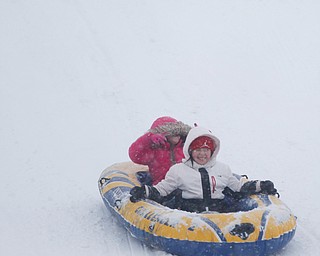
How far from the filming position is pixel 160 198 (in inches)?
206

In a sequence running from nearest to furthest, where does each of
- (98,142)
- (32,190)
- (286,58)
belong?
1. (32,190)
2. (98,142)
3. (286,58)

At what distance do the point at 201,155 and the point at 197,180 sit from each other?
22 cm

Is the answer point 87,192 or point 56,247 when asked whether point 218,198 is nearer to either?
point 56,247

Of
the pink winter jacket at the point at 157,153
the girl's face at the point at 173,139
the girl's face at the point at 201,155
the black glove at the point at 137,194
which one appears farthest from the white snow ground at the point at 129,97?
the girl's face at the point at 173,139

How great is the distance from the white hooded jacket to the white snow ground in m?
0.58

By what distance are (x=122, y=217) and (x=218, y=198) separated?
84cm

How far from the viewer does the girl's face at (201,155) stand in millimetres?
5176

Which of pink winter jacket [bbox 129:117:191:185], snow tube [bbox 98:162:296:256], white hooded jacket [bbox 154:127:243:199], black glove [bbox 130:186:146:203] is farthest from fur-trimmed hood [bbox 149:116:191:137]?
snow tube [bbox 98:162:296:256]

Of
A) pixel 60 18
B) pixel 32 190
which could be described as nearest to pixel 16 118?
pixel 32 190

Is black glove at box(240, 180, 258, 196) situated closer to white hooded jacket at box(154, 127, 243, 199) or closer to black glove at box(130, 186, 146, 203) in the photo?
white hooded jacket at box(154, 127, 243, 199)

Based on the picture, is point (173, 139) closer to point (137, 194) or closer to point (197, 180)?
point (197, 180)

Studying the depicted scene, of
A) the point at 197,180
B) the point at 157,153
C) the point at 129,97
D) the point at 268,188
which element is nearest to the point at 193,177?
the point at 197,180

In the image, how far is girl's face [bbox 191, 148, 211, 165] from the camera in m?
5.18

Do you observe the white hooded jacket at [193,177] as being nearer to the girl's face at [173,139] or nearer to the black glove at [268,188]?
the black glove at [268,188]
